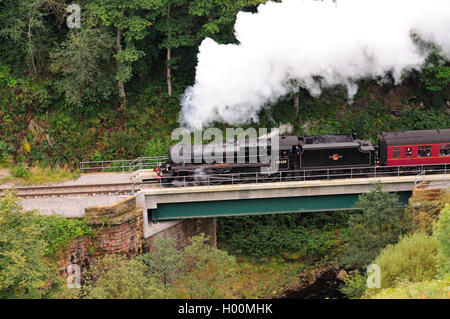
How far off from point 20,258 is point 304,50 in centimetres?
2006

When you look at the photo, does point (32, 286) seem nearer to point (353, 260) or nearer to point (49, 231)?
point (49, 231)

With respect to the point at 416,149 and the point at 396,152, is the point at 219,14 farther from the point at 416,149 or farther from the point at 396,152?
the point at 416,149

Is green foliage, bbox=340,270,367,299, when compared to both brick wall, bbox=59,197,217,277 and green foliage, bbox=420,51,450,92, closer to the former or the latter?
brick wall, bbox=59,197,217,277

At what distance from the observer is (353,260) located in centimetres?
2480

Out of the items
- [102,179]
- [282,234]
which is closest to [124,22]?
[102,179]

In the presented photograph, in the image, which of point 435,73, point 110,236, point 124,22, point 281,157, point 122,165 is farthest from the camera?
point 435,73

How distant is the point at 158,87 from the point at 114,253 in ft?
47.3

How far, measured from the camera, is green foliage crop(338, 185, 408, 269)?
24.7 meters

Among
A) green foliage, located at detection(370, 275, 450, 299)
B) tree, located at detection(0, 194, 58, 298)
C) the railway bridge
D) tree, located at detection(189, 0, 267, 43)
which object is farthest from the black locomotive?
green foliage, located at detection(370, 275, 450, 299)

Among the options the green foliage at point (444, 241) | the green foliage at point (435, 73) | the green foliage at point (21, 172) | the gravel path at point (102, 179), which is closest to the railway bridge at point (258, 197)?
the gravel path at point (102, 179)

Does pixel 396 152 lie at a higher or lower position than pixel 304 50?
lower

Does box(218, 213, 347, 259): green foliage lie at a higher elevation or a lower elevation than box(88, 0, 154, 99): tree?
lower

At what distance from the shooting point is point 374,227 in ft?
84.4

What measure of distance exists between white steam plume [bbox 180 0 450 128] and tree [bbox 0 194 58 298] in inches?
494
